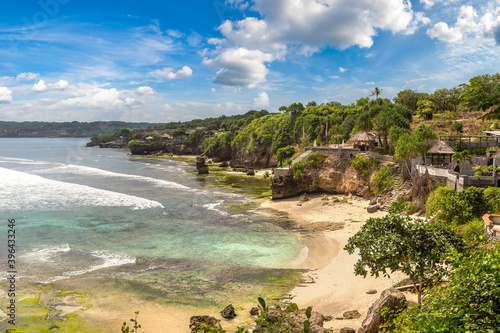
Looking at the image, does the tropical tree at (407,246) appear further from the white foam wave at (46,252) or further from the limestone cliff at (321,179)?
the limestone cliff at (321,179)

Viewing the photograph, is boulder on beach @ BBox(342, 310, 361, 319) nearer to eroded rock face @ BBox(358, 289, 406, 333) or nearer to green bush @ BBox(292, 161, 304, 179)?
eroded rock face @ BBox(358, 289, 406, 333)

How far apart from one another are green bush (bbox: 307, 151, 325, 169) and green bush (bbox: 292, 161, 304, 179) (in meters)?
1.22

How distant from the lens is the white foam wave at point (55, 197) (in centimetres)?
3697

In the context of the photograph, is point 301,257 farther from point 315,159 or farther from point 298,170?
point 315,159

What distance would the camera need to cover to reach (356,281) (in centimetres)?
1745

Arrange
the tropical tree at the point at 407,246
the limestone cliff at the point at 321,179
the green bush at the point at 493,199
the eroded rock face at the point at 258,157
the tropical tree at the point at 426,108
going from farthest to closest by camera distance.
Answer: the eroded rock face at the point at 258,157, the tropical tree at the point at 426,108, the limestone cliff at the point at 321,179, the green bush at the point at 493,199, the tropical tree at the point at 407,246

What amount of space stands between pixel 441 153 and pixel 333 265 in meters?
17.7

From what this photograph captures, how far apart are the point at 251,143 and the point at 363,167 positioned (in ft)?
146

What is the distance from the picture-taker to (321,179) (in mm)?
40781

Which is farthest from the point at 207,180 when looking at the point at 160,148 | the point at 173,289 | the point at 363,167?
the point at 160,148

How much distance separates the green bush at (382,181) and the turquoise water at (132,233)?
44.4ft

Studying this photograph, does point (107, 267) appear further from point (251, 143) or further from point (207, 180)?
point (251, 143)

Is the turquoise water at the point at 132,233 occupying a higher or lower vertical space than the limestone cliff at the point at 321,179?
lower

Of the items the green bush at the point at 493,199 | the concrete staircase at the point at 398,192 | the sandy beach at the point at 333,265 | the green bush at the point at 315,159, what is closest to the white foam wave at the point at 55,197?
the sandy beach at the point at 333,265
